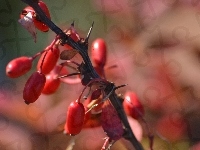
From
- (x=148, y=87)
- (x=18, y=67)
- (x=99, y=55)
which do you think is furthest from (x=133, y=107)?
(x=148, y=87)

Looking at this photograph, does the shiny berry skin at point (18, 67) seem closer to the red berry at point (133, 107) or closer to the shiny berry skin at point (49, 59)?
the shiny berry skin at point (49, 59)

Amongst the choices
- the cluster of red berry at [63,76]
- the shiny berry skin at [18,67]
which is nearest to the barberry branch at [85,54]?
the cluster of red berry at [63,76]

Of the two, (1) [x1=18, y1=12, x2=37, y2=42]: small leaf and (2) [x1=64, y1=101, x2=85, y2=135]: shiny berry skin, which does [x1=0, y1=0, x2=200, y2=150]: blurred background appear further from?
(1) [x1=18, y1=12, x2=37, y2=42]: small leaf

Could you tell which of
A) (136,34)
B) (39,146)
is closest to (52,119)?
(39,146)

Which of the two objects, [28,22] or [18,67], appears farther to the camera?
[18,67]

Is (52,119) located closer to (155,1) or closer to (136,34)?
(136,34)

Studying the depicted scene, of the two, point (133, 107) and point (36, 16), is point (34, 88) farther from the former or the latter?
point (133, 107)
